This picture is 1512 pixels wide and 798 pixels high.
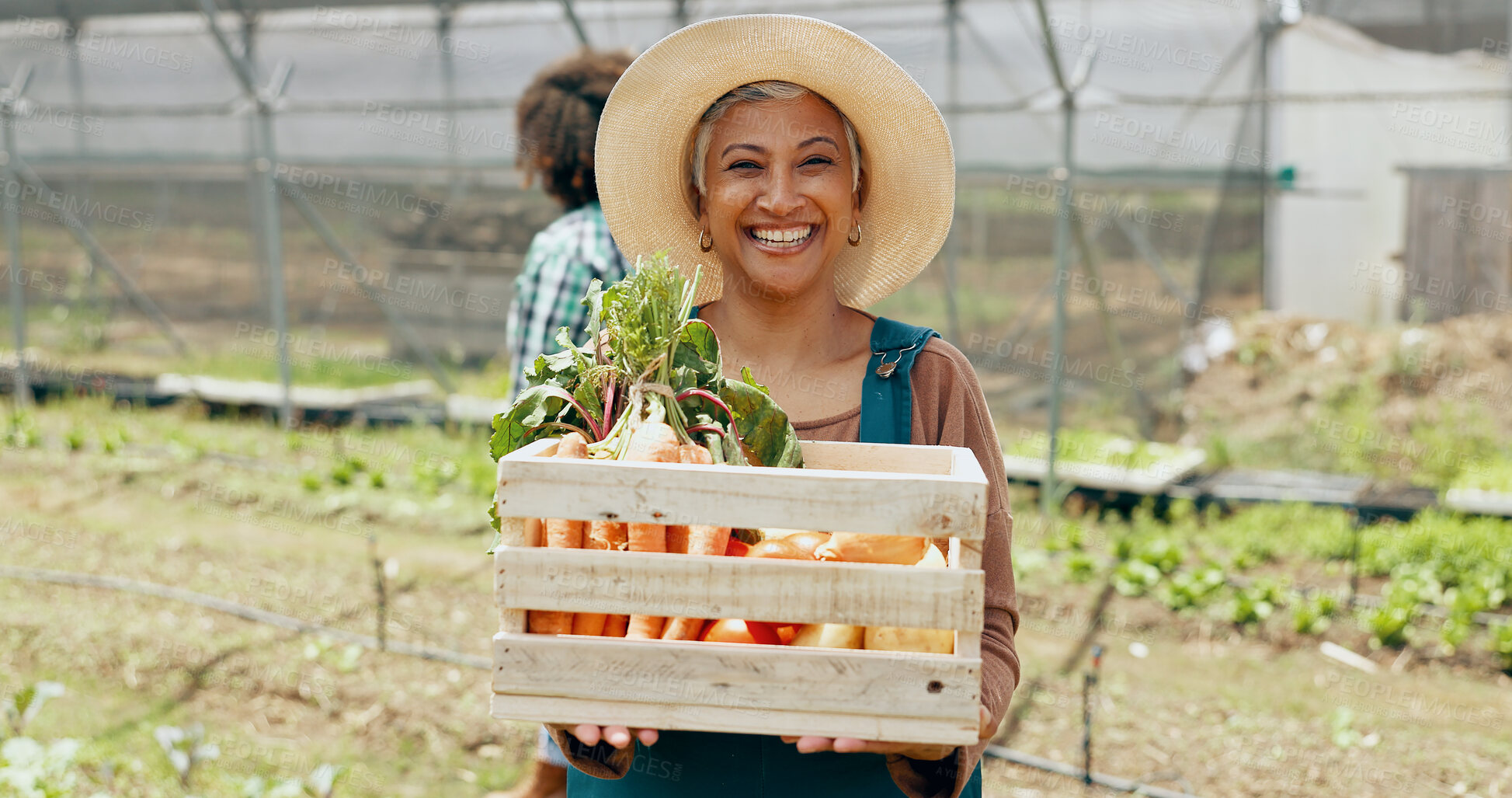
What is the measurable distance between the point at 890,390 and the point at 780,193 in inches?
13.2

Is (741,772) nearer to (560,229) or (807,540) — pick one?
(807,540)

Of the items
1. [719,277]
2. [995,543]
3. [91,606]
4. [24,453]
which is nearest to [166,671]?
[91,606]

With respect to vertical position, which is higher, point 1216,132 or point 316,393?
point 1216,132

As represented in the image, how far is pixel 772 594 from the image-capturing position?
1296 mm

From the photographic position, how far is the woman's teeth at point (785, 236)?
172 cm

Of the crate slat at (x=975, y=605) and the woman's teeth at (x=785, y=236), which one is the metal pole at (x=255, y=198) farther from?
the crate slat at (x=975, y=605)

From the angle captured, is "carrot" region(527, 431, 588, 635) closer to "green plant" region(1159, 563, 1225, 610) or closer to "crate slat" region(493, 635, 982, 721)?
"crate slat" region(493, 635, 982, 721)

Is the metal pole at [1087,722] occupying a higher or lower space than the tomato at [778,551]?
lower

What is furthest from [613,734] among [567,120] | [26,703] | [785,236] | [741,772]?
[26,703]

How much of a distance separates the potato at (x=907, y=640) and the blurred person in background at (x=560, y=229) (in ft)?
4.64

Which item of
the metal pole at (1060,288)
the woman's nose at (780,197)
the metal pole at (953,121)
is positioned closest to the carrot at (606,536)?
the woman's nose at (780,197)

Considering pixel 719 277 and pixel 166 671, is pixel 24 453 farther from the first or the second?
pixel 719 277

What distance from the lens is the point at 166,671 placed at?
13.8 ft

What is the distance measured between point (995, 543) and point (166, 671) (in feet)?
12.1
